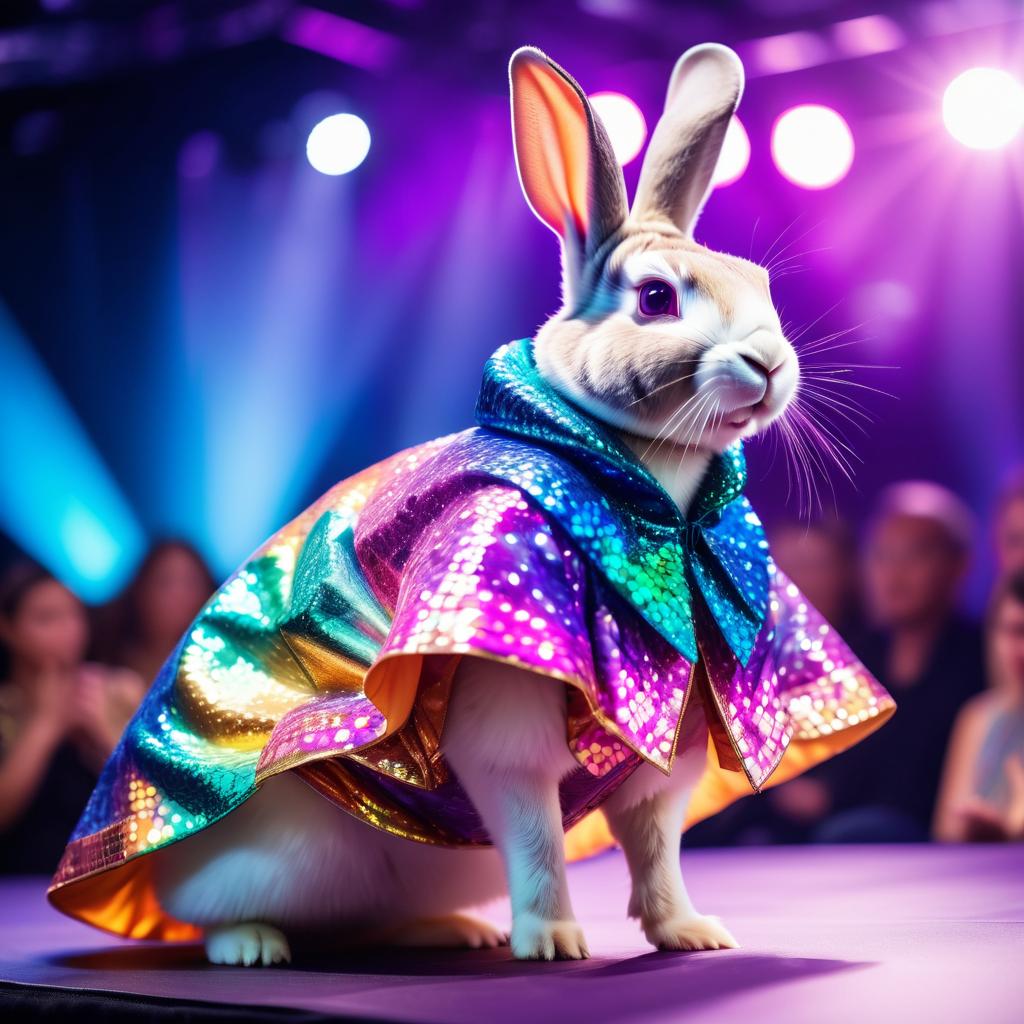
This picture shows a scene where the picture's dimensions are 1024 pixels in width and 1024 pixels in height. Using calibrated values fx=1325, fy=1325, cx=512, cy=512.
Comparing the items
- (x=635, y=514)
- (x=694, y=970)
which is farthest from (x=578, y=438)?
(x=694, y=970)

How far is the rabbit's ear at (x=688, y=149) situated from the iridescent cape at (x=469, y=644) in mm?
211

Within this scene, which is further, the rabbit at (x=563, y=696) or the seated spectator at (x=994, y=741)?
the seated spectator at (x=994, y=741)

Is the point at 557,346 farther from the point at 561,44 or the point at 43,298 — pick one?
the point at 43,298

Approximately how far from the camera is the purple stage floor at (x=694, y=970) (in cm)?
96

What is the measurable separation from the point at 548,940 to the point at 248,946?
0.32 metres

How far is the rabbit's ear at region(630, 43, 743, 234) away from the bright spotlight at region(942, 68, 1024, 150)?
2.00m

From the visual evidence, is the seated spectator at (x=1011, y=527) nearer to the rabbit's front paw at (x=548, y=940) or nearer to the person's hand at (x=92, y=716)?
the person's hand at (x=92, y=716)

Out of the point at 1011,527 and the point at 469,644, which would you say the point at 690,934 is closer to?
the point at 469,644

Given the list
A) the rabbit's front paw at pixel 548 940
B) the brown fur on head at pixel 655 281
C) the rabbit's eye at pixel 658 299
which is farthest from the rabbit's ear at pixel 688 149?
the rabbit's front paw at pixel 548 940

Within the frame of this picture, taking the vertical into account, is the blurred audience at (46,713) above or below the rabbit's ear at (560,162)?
above

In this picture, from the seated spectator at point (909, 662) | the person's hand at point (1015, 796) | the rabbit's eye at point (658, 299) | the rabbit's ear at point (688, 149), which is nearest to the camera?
the rabbit's eye at point (658, 299)

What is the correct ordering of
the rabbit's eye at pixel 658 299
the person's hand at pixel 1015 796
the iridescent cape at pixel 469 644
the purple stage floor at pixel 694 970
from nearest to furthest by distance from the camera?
the purple stage floor at pixel 694 970
the iridescent cape at pixel 469 644
the rabbit's eye at pixel 658 299
the person's hand at pixel 1015 796

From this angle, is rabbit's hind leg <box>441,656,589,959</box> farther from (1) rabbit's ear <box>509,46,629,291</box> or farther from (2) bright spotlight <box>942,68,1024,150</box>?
(2) bright spotlight <box>942,68,1024,150</box>

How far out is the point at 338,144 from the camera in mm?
3502
